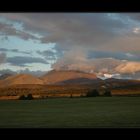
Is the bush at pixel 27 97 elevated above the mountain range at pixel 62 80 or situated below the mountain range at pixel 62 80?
below

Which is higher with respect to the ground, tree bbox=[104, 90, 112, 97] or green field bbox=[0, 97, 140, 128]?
tree bbox=[104, 90, 112, 97]

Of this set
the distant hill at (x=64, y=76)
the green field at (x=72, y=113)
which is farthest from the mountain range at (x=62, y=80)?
the green field at (x=72, y=113)

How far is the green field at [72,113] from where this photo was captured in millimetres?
3537

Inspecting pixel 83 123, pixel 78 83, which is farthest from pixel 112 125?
pixel 78 83

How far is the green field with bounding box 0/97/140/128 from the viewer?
3537 mm

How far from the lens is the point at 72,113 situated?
3701 mm

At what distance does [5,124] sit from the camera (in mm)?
3533

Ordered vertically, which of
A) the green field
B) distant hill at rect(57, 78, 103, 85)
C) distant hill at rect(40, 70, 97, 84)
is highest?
distant hill at rect(40, 70, 97, 84)

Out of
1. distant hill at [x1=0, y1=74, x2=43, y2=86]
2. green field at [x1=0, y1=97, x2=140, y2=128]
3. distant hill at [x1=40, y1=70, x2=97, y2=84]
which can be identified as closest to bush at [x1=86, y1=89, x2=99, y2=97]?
green field at [x1=0, y1=97, x2=140, y2=128]

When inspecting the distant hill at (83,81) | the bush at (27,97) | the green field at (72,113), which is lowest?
the green field at (72,113)

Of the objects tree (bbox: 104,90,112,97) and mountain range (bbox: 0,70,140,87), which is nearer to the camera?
mountain range (bbox: 0,70,140,87)

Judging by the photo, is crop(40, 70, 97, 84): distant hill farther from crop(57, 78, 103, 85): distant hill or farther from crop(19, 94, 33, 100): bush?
crop(19, 94, 33, 100): bush

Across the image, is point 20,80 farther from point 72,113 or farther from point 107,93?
point 107,93

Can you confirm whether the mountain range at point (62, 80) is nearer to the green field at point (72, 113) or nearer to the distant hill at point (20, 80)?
the distant hill at point (20, 80)
